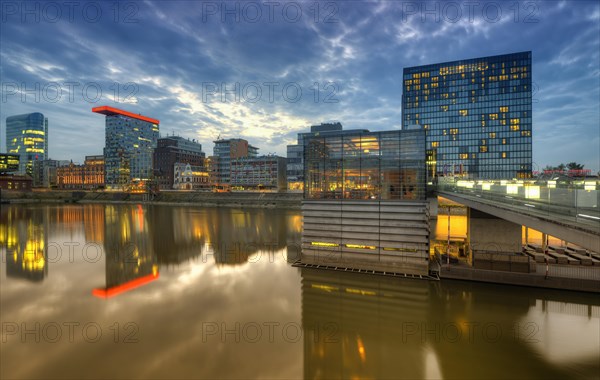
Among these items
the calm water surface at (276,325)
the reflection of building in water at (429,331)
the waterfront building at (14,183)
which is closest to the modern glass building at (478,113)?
the reflection of building in water at (429,331)

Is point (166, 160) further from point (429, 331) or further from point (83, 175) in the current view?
point (429, 331)

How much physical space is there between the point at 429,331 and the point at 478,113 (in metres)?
135

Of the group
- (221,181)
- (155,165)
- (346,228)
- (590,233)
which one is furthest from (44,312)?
(155,165)

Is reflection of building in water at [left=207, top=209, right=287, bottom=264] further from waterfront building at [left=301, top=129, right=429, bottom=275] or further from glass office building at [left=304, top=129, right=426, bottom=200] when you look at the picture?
glass office building at [left=304, top=129, right=426, bottom=200]

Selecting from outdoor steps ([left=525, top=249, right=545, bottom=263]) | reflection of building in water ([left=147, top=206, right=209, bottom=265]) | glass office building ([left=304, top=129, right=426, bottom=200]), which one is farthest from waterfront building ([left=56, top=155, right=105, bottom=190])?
outdoor steps ([left=525, top=249, right=545, bottom=263])

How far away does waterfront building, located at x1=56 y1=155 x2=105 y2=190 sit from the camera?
191 meters

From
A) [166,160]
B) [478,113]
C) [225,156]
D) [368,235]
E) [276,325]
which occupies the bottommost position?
[276,325]

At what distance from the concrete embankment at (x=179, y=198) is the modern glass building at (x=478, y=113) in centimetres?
6457

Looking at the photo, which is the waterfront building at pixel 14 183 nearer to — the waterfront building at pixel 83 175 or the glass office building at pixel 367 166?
the waterfront building at pixel 83 175

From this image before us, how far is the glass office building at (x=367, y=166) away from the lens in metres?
23.5

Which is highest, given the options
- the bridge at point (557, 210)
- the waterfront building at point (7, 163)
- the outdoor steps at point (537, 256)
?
the waterfront building at point (7, 163)

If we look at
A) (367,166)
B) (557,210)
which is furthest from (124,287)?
(557,210)

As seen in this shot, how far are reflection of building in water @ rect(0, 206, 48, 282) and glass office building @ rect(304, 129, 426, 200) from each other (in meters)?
24.4

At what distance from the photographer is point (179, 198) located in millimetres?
117375
